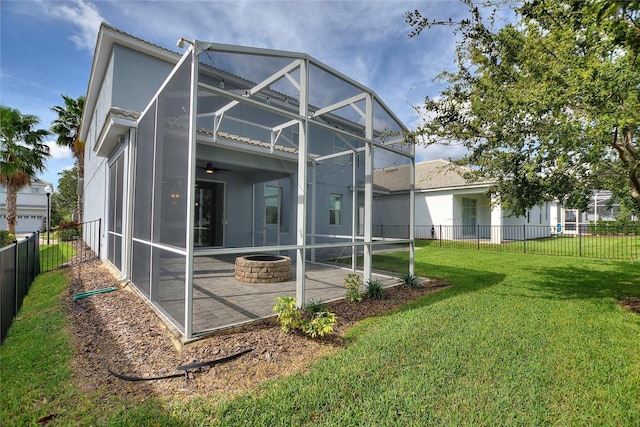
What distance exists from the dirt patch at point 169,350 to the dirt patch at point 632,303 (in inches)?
171

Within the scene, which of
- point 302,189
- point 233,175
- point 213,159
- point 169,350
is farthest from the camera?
point 233,175

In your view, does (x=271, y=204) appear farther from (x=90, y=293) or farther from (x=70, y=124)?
(x=70, y=124)

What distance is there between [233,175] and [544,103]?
31.1 ft

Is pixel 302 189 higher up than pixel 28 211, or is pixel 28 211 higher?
pixel 28 211

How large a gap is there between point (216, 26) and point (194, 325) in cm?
698

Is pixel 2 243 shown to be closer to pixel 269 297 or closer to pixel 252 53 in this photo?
pixel 269 297

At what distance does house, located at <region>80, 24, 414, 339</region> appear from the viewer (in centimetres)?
393

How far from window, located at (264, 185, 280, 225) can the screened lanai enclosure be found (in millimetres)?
321

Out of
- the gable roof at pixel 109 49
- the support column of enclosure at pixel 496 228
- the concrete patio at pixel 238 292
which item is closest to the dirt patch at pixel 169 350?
the concrete patio at pixel 238 292

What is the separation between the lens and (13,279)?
5004mm

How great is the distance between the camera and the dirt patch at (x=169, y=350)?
2795mm

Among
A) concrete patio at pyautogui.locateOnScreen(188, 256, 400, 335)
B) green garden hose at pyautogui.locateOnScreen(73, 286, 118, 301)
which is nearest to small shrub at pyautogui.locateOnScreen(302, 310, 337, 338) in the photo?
concrete patio at pyautogui.locateOnScreen(188, 256, 400, 335)

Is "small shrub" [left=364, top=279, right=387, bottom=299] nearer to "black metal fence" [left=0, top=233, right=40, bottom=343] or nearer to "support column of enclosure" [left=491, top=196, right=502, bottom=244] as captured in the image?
"black metal fence" [left=0, top=233, right=40, bottom=343]

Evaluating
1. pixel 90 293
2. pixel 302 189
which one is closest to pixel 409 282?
pixel 302 189
